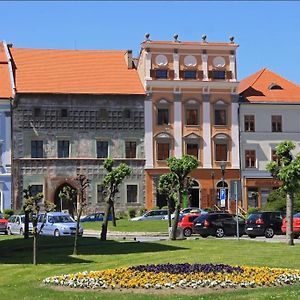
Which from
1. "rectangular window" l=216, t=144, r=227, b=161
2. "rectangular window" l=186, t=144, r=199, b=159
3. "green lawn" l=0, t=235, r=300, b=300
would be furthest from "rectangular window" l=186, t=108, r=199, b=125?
"green lawn" l=0, t=235, r=300, b=300

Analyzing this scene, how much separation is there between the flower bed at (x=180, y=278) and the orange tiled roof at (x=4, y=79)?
4762 cm

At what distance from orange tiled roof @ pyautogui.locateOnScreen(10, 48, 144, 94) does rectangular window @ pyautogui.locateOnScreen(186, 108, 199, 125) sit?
486 centimetres

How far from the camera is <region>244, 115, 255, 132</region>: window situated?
224 ft

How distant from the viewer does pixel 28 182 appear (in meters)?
63.9

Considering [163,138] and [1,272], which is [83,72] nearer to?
[163,138]

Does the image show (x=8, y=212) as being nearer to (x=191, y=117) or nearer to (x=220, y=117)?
(x=191, y=117)

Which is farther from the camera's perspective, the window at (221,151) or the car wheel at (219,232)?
the window at (221,151)

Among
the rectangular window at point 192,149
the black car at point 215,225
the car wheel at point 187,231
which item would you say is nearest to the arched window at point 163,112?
the rectangular window at point 192,149

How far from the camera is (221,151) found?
67625 mm

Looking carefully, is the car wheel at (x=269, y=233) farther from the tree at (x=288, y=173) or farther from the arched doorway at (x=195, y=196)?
the arched doorway at (x=195, y=196)

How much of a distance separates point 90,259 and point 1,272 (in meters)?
4.44

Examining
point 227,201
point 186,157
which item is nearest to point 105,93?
point 227,201

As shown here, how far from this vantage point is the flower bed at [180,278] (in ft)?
52.4

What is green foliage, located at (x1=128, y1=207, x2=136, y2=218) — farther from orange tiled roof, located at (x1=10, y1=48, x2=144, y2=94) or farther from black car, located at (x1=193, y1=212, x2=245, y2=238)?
black car, located at (x1=193, y1=212, x2=245, y2=238)
